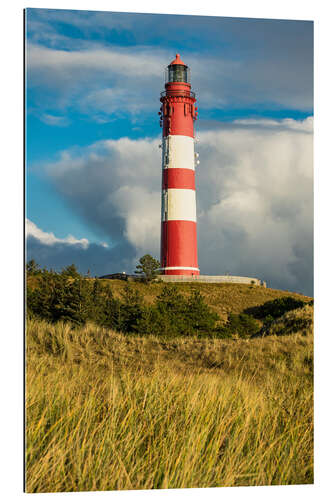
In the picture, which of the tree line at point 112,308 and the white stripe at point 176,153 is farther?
the white stripe at point 176,153

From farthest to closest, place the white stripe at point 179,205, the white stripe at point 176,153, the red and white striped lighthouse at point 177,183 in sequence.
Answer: the white stripe at point 176,153 < the white stripe at point 179,205 < the red and white striped lighthouse at point 177,183

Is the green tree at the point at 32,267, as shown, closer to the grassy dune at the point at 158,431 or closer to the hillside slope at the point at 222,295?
the grassy dune at the point at 158,431

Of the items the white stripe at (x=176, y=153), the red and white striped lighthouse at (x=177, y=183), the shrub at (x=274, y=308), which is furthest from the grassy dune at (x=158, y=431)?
the white stripe at (x=176, y=153)

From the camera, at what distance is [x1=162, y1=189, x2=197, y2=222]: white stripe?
1823 cm

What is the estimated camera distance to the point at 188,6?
6.17m

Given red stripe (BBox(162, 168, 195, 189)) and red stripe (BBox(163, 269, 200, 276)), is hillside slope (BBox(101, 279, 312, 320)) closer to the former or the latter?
red stripe (BBox(163, 269, 200, 276))

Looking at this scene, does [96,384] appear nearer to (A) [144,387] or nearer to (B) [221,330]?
(A) [144,387]

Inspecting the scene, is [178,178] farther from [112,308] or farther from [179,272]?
[112,308]

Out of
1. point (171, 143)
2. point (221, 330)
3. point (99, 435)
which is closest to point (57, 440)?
point (99, 435)

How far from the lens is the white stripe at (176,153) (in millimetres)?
18897

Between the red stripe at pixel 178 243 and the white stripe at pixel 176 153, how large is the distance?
209cm

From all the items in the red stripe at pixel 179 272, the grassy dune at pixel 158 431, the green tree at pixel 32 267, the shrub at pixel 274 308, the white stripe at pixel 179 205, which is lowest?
the grassy dune at pixel 158 431

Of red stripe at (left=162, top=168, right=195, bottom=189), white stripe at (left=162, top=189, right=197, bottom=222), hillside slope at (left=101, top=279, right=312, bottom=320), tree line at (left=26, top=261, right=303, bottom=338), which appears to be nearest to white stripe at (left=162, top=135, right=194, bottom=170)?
red stripe at (left=162, top=168, right=195, bottom=189)

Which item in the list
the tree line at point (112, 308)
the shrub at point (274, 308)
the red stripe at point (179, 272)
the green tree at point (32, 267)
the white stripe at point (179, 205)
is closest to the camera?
the green tree at point (32, 267)
